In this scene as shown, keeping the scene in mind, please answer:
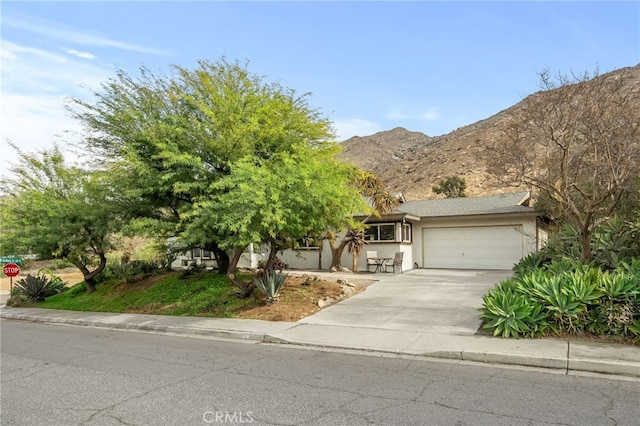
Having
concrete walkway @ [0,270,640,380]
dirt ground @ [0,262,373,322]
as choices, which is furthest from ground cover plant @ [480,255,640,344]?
dirt ground @ [0,262,373,322]

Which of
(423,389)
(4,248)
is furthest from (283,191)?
(4,248)

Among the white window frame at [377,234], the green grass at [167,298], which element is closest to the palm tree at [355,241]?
the white window frame at [377,234]

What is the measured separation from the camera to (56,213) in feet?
52.7

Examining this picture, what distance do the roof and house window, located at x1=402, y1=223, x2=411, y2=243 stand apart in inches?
28.3

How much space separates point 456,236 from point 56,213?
59.7 feet

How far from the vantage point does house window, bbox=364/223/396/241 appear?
21.5 meters

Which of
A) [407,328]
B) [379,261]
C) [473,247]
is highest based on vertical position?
[473,247]

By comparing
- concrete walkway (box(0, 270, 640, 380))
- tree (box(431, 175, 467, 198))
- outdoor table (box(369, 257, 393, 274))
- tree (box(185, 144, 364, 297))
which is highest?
tree (box(431, 175, 467, 198))

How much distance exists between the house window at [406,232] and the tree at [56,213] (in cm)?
1299

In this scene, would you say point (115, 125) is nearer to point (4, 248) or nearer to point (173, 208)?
point (173, 208)

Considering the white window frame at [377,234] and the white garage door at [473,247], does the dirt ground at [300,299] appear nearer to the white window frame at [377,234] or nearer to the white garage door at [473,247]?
the white window frame at [377,234]

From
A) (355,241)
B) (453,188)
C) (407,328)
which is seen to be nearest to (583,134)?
(407,328)

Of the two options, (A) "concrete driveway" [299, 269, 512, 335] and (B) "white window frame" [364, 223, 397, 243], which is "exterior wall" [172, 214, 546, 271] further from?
(A) "concrete driveway" [299, 269, 512, 335]

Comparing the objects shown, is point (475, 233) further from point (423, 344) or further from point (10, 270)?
point (10, 270)
